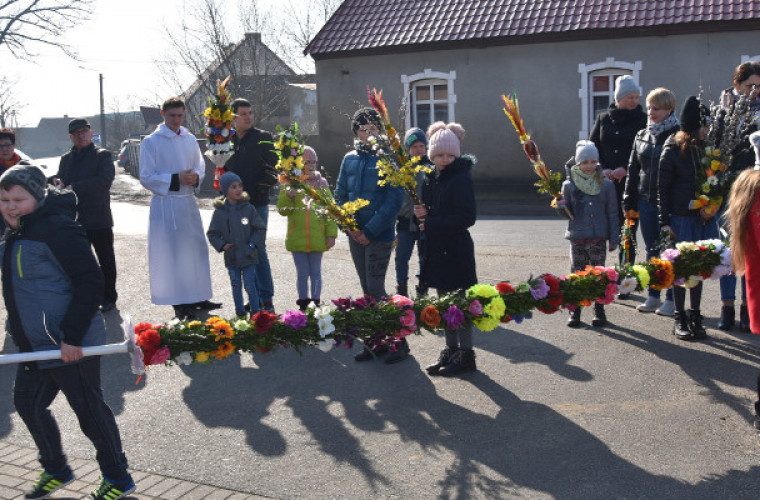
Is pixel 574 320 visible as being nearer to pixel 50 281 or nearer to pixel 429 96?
pixel 50 281

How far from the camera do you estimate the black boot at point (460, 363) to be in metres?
6.17

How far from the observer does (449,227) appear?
5.82 metres

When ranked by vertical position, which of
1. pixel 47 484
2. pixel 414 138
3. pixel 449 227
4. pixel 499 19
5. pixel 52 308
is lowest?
pixel 47 484

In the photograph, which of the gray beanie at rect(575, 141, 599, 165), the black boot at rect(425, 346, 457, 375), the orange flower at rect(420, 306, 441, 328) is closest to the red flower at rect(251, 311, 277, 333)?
the orange flower at rect(420, 306, 441, 328)

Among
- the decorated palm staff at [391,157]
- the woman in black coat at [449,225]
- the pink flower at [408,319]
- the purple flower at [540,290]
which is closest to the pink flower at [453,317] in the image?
the pink flower at [408,319]

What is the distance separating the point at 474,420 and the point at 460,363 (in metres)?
0.96

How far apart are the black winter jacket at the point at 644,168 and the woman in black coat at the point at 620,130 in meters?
0.26

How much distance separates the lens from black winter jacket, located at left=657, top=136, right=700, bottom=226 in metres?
6.63

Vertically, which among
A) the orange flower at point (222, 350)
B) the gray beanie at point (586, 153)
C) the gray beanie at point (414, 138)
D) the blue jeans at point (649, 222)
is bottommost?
the orange flower at point (222, 350)

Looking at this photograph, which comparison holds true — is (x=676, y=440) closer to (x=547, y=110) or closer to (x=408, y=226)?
(x=408, y=226)

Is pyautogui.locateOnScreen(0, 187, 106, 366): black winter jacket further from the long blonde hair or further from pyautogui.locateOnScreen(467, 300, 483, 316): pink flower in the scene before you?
the long blonde hair

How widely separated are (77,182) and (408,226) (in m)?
3.57

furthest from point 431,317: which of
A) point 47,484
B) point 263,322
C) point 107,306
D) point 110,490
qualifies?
point 107,306

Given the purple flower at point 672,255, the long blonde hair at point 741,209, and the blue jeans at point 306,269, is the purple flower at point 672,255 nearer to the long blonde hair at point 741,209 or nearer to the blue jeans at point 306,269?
the long blonde hair at point 741,209
